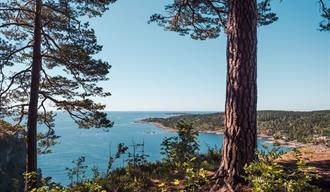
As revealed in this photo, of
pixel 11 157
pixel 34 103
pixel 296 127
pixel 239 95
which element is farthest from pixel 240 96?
pixel 296 127

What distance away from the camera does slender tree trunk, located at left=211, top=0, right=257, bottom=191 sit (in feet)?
14.1

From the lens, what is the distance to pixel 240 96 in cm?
433

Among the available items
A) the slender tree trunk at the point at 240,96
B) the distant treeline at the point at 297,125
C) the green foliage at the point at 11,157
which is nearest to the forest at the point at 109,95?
the slender tree trunk at the point at 240,96

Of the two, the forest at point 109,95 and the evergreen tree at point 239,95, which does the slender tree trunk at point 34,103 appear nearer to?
the forest at point 109,95

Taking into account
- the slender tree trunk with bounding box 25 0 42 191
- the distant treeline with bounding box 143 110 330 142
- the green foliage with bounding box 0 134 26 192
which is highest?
the slender tree trunk with bounding box 25 0 42 191

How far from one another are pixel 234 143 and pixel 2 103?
8.84 meters

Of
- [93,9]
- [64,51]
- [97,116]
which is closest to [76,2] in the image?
[93,9]

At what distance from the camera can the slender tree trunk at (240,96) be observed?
429 centimetres

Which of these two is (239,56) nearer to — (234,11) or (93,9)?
(234,11)

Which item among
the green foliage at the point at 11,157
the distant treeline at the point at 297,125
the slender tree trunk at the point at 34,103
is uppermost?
the slender tree trunk at the point at 34,103

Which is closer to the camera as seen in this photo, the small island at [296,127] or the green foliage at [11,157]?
the small island at [296,127]

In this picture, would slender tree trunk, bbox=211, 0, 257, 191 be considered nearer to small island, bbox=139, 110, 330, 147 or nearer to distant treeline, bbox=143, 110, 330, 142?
small island, bbox=139, 110, 330, 147

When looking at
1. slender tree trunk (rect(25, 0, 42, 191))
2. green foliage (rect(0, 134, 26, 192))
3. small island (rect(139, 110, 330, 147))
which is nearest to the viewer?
slender tree trunk (rect(25, 0, 42, 191))

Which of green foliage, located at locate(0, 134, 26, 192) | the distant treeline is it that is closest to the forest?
the distant treeline
